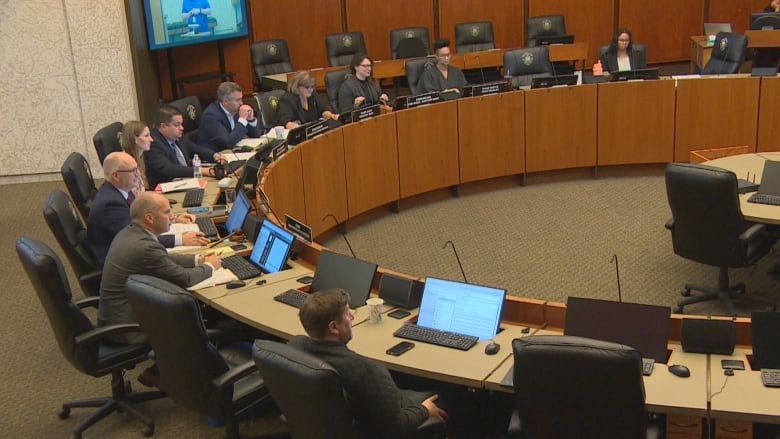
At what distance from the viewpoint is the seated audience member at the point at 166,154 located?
6.66 metres

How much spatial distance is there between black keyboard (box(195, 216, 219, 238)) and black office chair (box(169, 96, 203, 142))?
2454 millimetres

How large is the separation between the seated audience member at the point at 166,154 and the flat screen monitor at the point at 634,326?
398 cm

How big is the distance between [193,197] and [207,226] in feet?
2.23

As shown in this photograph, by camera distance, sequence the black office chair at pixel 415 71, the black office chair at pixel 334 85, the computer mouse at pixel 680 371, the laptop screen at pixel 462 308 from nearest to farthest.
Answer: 1. the computer mouse at pixel 680 371
2. the laptop screen at pixel 462 308
3. the black office chair at pixel 334 85
4. the black office chair at pixel 415 71

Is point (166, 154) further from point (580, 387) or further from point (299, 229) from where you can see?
point (580, 387)

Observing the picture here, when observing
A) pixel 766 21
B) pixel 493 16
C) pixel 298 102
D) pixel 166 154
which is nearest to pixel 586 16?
pixel 493 16

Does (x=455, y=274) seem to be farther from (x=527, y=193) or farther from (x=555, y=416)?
(x=555, y=416)

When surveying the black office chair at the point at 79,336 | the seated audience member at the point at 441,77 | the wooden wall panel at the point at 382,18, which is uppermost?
the wooden wall panel at the point at 382,18

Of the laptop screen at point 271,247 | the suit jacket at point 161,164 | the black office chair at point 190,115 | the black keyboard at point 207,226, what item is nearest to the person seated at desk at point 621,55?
the black office chair at point 190,115

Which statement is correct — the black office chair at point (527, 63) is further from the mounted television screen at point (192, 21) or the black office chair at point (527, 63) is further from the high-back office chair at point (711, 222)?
the high-back office chair at point (711, 222)

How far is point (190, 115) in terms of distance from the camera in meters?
8.04

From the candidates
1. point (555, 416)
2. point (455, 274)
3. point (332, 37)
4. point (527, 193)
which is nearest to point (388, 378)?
point (555, 416)

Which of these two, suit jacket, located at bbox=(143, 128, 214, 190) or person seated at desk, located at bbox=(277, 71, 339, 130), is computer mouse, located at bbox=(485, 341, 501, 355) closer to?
suit jacket, located at bbox=(143, 128, 214, 190)

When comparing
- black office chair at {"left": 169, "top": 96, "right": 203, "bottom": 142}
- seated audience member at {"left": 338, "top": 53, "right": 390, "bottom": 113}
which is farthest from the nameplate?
seated audience member at {"left": 338, "top": 53, "right": 390, "bottom": 113}
